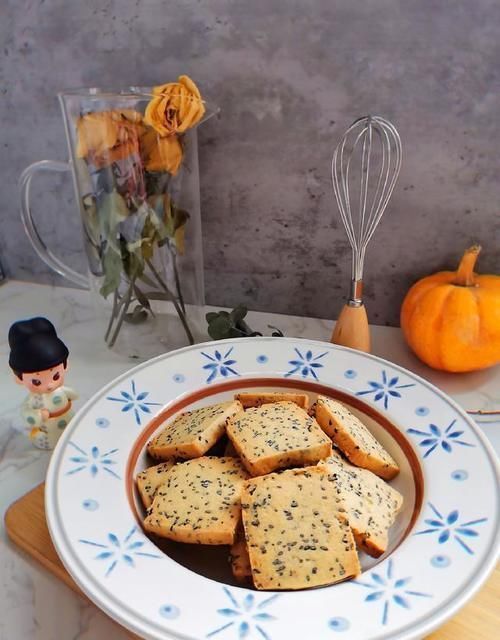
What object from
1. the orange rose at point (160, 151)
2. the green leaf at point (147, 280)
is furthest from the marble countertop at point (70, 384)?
the orange rose at point (160, 151)

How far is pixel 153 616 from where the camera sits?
0.35 m

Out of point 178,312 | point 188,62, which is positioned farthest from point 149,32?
point 178,312

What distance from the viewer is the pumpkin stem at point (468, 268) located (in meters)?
0.63

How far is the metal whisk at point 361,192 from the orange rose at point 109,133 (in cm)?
23

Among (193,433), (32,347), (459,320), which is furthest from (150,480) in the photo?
(459,320)

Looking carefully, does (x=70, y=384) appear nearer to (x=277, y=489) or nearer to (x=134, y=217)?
(x=134, y=217)

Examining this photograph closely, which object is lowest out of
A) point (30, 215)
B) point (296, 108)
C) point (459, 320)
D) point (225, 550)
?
point (225, 550)

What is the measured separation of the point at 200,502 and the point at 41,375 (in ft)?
0.67

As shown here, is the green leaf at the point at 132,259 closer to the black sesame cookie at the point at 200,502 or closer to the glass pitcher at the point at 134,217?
the glass pitcher at the point at 134,217

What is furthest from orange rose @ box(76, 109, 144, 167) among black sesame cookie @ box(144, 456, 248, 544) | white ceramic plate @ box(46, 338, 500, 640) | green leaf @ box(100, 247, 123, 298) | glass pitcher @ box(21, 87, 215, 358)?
black sesame cookie @ box(144, 456, 248, 544)

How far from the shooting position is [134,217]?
620mm

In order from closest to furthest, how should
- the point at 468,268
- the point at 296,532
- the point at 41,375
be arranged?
the point at 296,532
the point at 41,375
the point at 468,268

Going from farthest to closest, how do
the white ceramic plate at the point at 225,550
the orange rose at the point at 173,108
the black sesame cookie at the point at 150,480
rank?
the orange rose at the point at 173,108 < the black sesame cookie at the point at 150,480 < the white ceramic plate at the point at 225,550

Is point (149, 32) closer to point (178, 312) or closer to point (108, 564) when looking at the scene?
point (178, 312)
